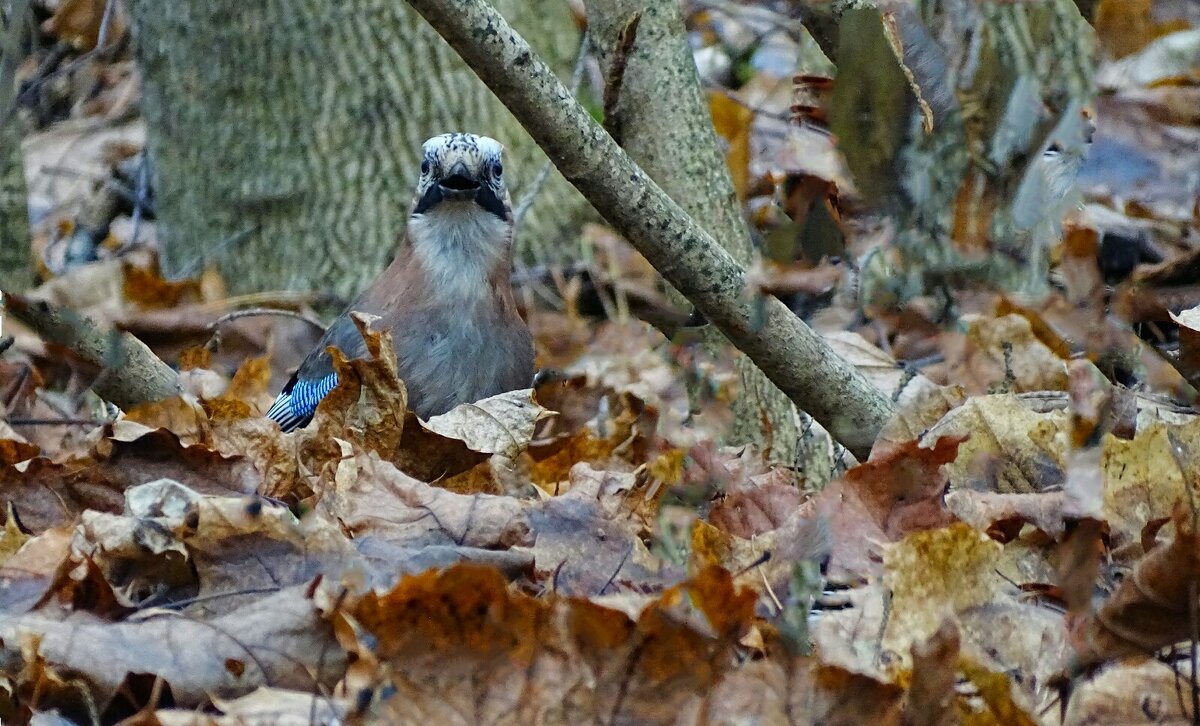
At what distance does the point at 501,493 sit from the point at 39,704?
50.1 inches

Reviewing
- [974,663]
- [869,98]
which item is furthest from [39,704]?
[869,98]

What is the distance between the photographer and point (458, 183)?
5027mm

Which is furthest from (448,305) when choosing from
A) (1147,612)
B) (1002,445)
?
(1147,612)

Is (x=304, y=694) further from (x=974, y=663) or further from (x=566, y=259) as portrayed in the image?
(x=566, y=259)

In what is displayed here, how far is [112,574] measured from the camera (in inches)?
96.8

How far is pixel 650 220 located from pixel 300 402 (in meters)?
1.91

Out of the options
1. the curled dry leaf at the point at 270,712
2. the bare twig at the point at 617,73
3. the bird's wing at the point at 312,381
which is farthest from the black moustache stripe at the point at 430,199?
the curled dry leaf at the point at 270,712

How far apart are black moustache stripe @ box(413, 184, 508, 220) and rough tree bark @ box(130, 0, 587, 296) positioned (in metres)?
1.69

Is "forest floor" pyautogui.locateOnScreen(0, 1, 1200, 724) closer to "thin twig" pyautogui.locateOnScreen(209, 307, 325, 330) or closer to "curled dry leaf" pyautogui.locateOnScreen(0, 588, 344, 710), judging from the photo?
"curled dry leaf" pyautogui.locateOnScreen(0, 588, 344, 710)

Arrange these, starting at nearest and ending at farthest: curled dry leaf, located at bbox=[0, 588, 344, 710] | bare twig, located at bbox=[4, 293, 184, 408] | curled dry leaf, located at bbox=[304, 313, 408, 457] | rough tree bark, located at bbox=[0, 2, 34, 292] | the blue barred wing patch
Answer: curled dry leaf, located at bbox=[0, 588, 344, 710]
bare twig, located at bbox=[4, 293, 184, 408]
curled dry leaf, located at bbox=[304, 313, 408, 457]
the blue barred wing patch
rough tree bark, located at bbox=[0, 2, 34, 292]

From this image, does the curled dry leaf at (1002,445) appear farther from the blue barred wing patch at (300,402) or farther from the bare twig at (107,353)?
the blue barred wing patch at (300,402)

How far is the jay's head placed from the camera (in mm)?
5008

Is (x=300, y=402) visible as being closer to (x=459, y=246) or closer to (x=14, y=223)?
(x=459, y=246)

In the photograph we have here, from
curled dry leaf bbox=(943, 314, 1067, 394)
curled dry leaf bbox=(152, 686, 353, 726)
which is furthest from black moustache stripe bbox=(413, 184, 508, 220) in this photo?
curled dry leaf bbox=(152, 686, 353, 726)
